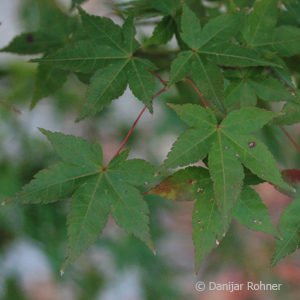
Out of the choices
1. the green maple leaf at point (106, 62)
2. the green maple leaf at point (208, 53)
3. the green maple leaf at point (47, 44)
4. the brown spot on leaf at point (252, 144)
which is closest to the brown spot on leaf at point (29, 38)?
the green maple leaf at point (47, 44)

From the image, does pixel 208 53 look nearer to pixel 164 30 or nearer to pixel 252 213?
pixel 164 30

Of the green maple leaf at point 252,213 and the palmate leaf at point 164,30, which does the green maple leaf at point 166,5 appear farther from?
the green maple leaf at point 252,213

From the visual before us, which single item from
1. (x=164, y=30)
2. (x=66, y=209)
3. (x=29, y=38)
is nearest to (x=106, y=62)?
(x=164, y=30)

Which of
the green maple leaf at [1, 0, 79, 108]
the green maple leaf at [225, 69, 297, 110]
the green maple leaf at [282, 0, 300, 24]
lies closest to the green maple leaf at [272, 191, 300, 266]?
the green maple leaf at [225, 69, 297, 110]

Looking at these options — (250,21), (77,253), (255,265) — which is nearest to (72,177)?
(77,253)

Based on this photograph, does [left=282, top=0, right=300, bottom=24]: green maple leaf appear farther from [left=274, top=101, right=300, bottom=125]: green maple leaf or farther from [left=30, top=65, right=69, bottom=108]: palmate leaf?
[left=30, top=65, right=69, bottom=108]: palmate leaf

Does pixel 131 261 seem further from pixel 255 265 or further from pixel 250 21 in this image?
pixel 250 21
